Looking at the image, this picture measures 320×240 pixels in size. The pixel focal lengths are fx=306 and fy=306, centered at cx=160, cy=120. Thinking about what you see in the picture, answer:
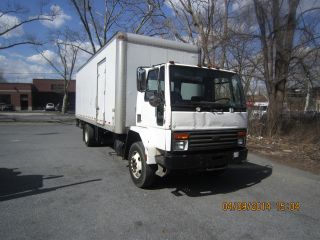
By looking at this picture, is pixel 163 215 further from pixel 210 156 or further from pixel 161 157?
pixel 210 156

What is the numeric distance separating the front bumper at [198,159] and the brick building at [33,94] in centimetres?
6189

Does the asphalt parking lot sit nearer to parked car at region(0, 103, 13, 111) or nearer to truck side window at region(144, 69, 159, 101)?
truck side window at region(144, 69, 159, 101)

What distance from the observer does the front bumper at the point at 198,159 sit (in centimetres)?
558

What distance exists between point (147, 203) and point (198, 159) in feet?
4.11

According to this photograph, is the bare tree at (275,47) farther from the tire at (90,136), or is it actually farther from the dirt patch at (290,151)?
the tire at (90,136)

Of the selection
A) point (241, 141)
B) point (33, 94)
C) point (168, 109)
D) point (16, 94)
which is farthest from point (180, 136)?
point (33, 94)

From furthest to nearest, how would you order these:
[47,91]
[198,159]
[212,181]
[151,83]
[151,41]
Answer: [47,91] → [151,41] → [212,181] → [151,83] → [198,159]

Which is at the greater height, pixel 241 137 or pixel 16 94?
pixel 16 94

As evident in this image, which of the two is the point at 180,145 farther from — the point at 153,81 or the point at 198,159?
the point at 153,81

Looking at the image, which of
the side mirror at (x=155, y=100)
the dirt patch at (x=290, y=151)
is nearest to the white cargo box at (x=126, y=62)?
the side mirror at (x=155, y=100)

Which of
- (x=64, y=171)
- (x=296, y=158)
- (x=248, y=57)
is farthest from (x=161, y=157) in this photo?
(x=248, y=57)

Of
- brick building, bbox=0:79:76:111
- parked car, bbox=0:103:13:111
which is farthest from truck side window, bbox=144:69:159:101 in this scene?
brick building, bbox=0:79:76:111

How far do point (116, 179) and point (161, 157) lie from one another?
2.00 metres
